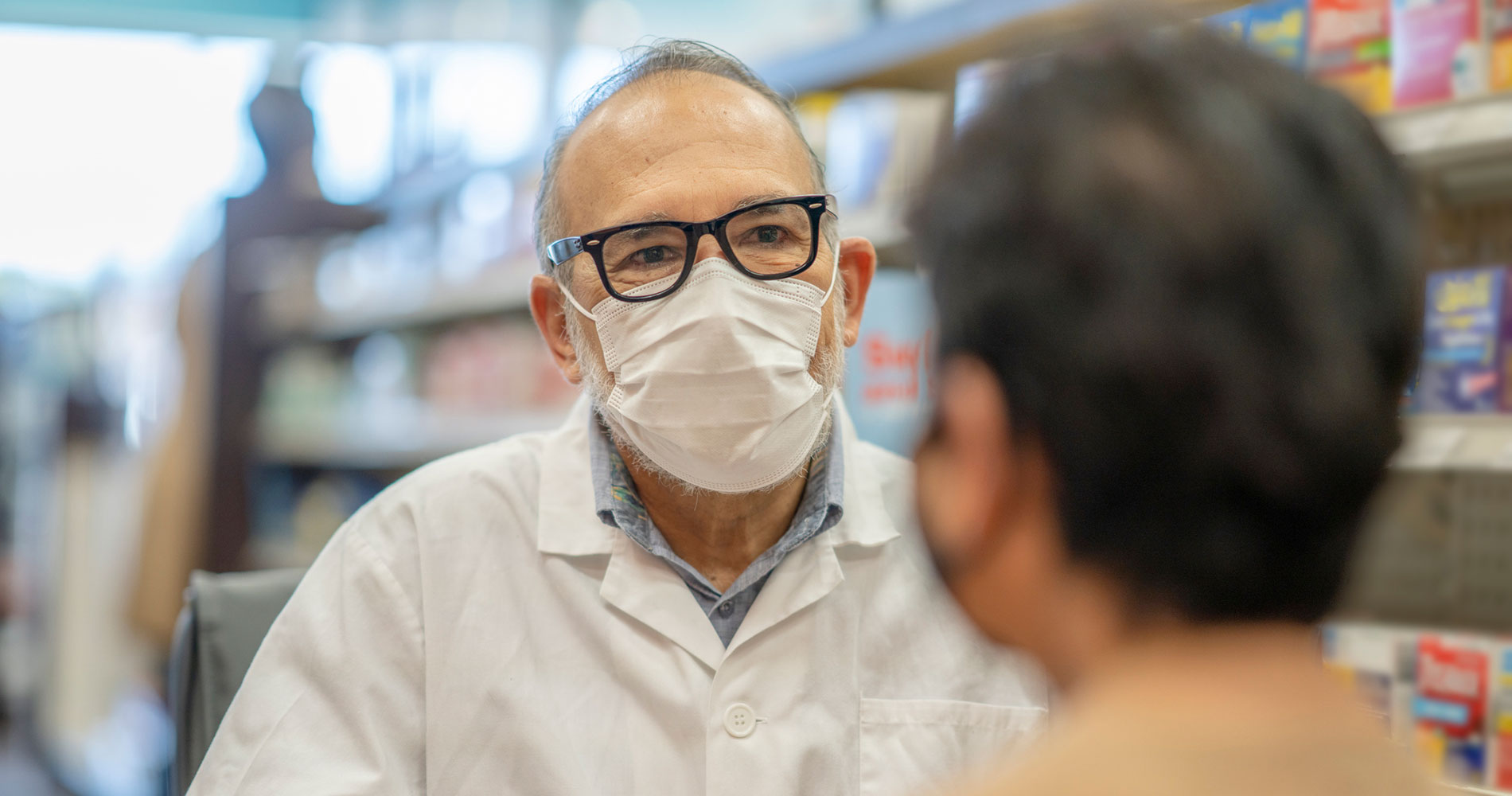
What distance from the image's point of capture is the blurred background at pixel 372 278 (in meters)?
1.57

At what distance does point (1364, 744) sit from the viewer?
0.53m

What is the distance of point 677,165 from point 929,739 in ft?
2.33

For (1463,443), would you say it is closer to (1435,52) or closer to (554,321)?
(1435,52)

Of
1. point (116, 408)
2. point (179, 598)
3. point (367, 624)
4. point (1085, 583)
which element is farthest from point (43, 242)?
point (1085, 583)

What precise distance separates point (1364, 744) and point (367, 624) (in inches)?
41.1

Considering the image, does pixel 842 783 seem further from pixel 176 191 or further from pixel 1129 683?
pixel 176 191

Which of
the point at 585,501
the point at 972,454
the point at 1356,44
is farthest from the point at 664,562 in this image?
the point at 1356,44

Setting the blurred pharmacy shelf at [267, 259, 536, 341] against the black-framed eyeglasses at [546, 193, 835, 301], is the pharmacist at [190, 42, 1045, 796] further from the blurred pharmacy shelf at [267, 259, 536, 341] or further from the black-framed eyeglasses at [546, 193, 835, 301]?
the blurred pharmacy shelf at [267, 259, 536, 341]

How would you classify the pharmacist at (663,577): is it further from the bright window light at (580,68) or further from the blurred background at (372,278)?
the bright window light at (580,68)

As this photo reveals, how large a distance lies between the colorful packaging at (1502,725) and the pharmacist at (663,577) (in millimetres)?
672

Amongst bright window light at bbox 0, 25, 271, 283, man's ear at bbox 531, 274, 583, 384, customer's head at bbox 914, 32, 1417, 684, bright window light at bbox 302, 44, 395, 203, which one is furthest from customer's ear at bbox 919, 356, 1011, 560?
bright window light at bbox 0, 25, 271, 283

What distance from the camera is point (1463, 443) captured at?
1.50 meters

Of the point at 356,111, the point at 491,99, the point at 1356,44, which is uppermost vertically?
the point at 356,111

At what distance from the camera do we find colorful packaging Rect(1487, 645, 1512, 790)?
1481 millimetres
